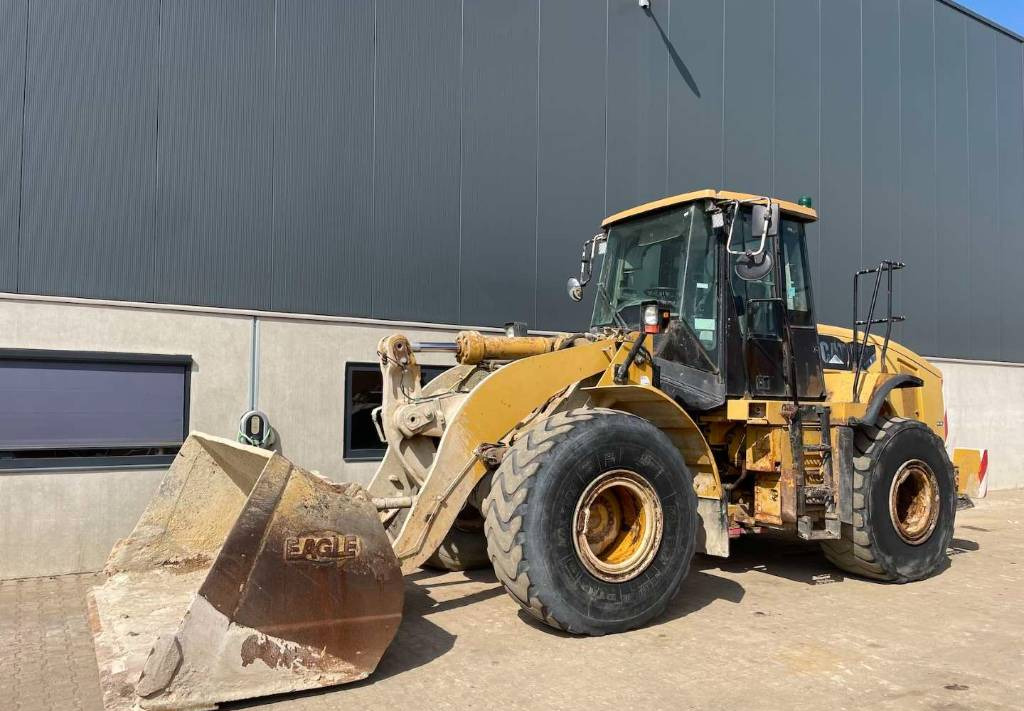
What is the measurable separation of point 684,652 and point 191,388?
212 inches

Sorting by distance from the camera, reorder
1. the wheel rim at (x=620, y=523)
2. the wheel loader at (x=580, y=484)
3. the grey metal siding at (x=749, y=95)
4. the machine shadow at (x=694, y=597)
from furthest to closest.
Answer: the grey metal siding at (x=749, y=95) → the machine shadow at (x=694, y=597) → the wheel rim at (x=620, y=523) → the wheel loader at (x=580, y=484)

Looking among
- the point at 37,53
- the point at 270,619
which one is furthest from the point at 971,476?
the point at 37,53

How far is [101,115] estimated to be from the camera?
7.64 metres

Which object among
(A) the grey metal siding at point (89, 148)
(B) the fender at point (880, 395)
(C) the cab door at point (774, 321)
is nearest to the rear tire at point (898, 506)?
(B) the fender at point (880, 395)

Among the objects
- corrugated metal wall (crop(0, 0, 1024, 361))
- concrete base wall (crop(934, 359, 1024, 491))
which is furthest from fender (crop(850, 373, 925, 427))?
concrete base wall (crop(934, 359, 1024, 491))

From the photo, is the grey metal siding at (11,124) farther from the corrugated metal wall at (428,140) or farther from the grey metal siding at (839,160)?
the grey metal siding at (839,160)

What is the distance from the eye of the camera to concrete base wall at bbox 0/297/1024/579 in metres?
7.05

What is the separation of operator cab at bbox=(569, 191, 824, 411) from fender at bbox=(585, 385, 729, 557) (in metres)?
0.30

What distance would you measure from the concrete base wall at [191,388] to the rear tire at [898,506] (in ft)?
15.8

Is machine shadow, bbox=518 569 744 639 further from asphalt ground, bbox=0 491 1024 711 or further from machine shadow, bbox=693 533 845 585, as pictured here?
machine shadow, bbox=693 533 845 585

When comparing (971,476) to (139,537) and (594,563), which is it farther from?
(139,537)

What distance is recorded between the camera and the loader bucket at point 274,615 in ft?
12.1

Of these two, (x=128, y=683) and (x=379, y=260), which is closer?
(x=128, y=683)

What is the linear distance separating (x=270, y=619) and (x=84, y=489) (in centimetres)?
435
